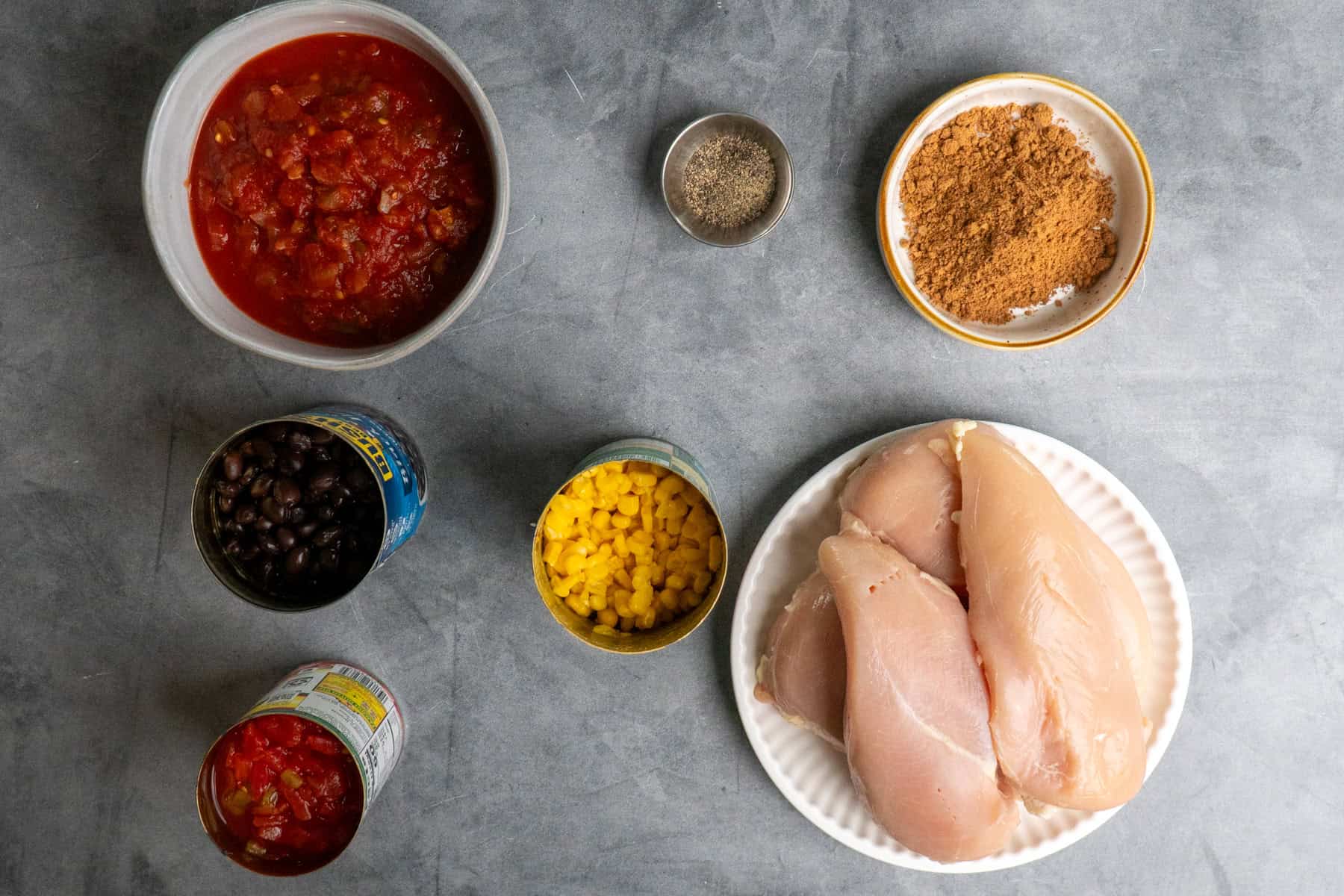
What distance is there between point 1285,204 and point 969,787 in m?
1.58

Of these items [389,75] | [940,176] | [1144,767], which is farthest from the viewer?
[940,176]

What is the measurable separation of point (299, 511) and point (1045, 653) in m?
1.53

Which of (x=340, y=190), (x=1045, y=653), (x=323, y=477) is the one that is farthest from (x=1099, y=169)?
(x=323, y=477)

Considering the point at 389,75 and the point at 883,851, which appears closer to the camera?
the point at 389,75

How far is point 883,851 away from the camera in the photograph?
1.87m

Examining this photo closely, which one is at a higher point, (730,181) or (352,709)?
(730,181)

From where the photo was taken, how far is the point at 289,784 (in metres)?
1.66

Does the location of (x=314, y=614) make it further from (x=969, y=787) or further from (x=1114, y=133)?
(x=1114, y=133)

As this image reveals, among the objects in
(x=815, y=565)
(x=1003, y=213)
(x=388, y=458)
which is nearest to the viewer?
(x=388, y=458)

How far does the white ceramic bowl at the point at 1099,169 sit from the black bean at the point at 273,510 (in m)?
1.39

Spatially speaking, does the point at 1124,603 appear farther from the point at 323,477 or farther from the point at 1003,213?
the point at 323,477

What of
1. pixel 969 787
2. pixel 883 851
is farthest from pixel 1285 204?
pixel 883 851

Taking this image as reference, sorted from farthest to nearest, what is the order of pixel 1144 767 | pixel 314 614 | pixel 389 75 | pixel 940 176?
pixel 314 614 < pixel 940 176 < pixel 1144 767 < pixel 389 75

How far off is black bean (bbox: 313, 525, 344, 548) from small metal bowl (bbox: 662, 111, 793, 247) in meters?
1.00
